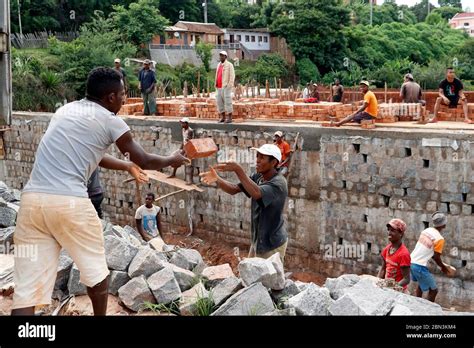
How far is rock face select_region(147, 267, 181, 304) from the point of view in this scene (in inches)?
215

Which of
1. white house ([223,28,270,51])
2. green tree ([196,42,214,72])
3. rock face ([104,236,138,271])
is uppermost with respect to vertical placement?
white house ([223,28,270,51])

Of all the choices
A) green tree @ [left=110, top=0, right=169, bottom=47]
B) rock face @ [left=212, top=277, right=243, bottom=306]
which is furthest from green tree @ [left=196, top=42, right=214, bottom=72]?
rock face @ [left=212, top=277, right=243, bottom=306]

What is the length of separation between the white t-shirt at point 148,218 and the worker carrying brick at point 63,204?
6.61m

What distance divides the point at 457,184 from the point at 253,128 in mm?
4375

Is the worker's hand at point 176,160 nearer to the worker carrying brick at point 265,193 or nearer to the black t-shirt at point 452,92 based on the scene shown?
the worker carrying brick at point 265,193

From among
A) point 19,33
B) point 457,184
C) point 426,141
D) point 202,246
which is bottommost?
point 202,246

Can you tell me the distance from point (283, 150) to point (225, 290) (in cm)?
718

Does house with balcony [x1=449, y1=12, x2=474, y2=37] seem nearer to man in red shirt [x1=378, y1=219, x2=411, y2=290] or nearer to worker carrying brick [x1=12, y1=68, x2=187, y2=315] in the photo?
man in red shirt [x1=378, y1=219, x2=411, y2=290]

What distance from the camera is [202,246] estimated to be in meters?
14.3

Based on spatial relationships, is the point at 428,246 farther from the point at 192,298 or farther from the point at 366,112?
the point at 366,112

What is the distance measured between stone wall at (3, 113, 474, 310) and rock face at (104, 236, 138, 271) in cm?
623

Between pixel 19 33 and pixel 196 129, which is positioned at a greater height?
pixel 19 33
